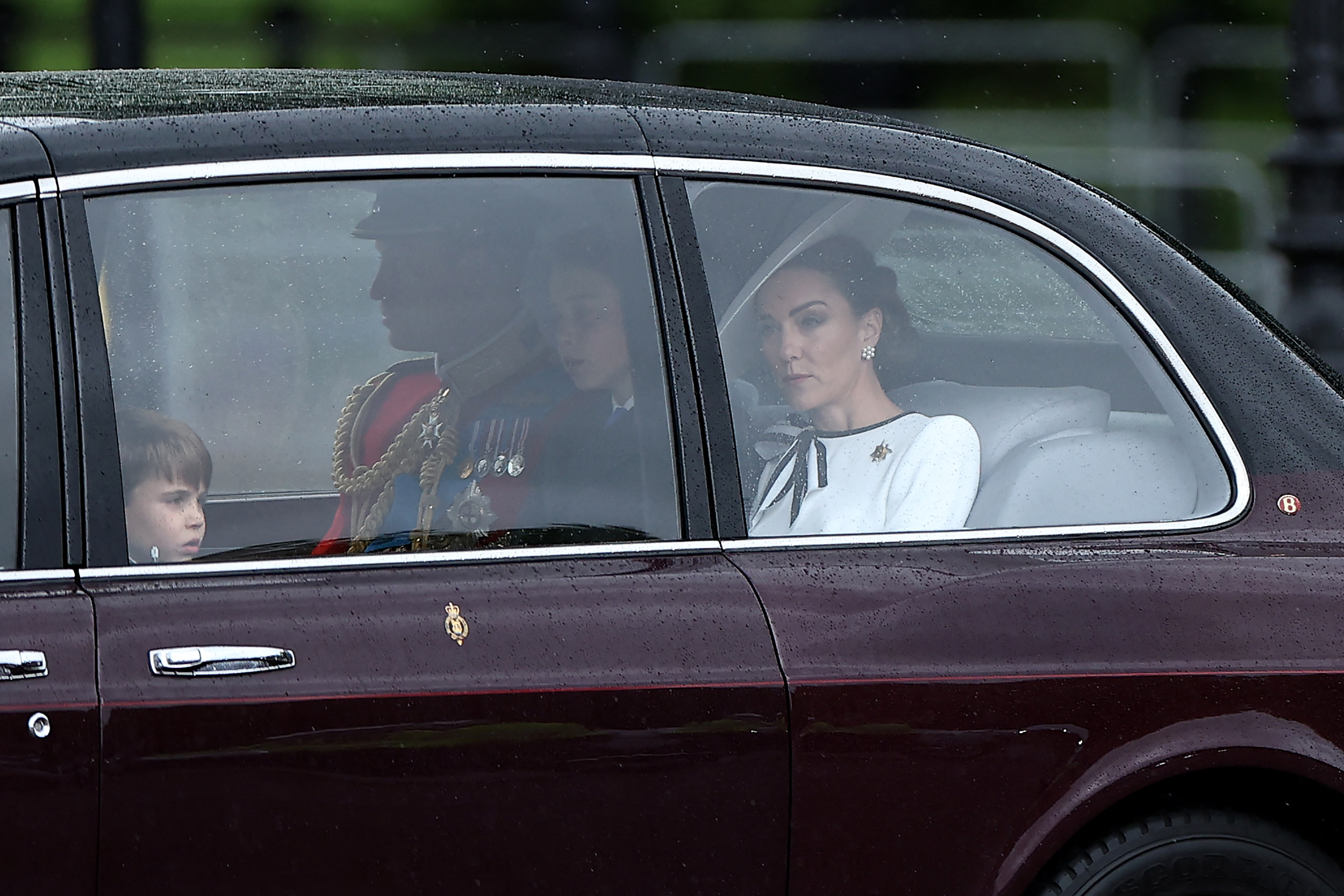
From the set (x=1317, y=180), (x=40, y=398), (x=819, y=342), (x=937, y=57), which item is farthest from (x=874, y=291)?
(x=937, y=57)

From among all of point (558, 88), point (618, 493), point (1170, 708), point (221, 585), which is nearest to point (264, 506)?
point (221, 585)

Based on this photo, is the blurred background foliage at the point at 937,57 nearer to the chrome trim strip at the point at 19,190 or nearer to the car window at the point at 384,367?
the car window at the point at 384,367

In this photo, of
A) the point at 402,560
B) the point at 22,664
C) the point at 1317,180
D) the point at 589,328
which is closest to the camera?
the point at 22,664

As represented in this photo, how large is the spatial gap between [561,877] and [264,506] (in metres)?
0.66

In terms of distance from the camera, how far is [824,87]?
9508mm

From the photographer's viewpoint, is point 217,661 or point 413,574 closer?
point 217,661

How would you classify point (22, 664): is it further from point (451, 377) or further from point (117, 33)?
point (117, 33)

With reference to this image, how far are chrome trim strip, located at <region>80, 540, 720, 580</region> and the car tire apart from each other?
72cm

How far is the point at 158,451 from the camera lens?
2.48m

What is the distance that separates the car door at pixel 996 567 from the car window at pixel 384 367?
150mm

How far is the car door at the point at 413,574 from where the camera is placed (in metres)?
2.36

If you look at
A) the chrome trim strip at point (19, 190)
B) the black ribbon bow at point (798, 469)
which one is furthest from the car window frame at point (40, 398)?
the black ribbon bow at point (798, 469)

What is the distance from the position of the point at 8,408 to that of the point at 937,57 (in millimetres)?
7418

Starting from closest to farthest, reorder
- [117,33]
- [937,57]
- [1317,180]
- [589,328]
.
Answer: [589,328]
[1317,180]
[117,33]
[937,57]
